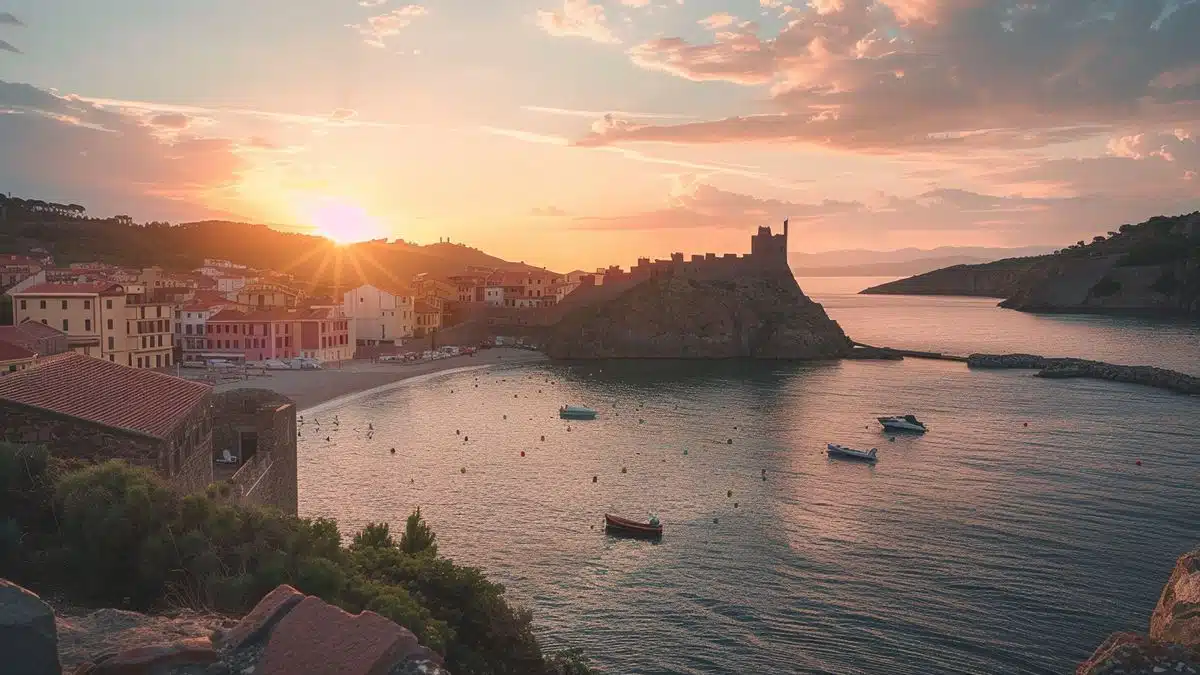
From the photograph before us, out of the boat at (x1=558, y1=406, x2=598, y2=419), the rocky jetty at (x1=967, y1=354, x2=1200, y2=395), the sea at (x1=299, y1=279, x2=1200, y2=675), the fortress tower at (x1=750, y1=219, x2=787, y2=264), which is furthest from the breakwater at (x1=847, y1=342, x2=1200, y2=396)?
the boat at (x1=558, y1=406, x2=598, y2=419)

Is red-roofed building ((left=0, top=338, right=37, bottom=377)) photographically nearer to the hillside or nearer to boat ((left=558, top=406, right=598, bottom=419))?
boat ((left=558, top=406, right=598, bottom=419))

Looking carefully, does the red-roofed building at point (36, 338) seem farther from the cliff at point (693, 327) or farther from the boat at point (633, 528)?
the cliff at point (693, 327)

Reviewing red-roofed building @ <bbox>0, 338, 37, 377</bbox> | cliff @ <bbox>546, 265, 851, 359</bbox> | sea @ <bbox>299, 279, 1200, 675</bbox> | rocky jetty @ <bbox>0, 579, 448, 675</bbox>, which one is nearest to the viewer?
rocky jetty @ <bbox>0, 579, 448, 675</bbox>

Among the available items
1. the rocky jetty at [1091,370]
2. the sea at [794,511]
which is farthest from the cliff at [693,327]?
the sea at [794,511]

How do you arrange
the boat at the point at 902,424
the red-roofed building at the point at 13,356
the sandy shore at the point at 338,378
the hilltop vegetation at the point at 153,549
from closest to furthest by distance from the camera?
the hilltop vegetation at the point at 153,549
the red-roofed building at the point at 13,356
the boat at the point at 902,424
the sandy shore at the point at 338,378

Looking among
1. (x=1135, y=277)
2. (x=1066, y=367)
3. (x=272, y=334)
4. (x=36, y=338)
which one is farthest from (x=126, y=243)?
(x=1135, y=277)

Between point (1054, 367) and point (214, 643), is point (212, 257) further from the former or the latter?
point (214, 643)
